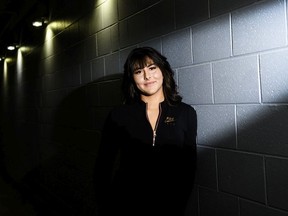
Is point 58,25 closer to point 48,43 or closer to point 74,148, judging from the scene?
point 48,43

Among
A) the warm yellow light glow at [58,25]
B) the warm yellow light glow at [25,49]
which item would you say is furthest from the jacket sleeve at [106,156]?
the warm yellow light glow at [25,49]

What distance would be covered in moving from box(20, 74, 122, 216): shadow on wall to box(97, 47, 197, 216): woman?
0.68m

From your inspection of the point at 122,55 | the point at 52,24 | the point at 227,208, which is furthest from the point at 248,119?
the point at 52,24

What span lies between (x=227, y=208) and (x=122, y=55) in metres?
1.25

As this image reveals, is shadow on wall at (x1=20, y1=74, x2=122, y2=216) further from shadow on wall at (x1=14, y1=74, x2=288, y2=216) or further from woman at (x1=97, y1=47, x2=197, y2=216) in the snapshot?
woman at (x1=97, y1=47, x2=197, y2=216)

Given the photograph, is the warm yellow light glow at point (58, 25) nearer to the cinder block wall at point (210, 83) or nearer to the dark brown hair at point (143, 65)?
the cinder block wall at point (210, 83)

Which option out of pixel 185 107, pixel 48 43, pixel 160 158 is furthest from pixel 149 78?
pixel 48 43

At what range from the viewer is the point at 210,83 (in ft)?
4.57

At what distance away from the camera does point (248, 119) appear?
122 cm

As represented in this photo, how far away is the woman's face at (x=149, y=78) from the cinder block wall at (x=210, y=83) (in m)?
0.19

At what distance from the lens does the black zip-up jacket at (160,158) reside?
1.37m

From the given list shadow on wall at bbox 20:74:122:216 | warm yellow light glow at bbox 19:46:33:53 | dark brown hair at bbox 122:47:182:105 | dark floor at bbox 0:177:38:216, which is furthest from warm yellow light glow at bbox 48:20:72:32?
dark floor at bbox 0:177:38:216

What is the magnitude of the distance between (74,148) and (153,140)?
1672 millimetres

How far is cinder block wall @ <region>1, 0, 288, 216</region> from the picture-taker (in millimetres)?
1133
